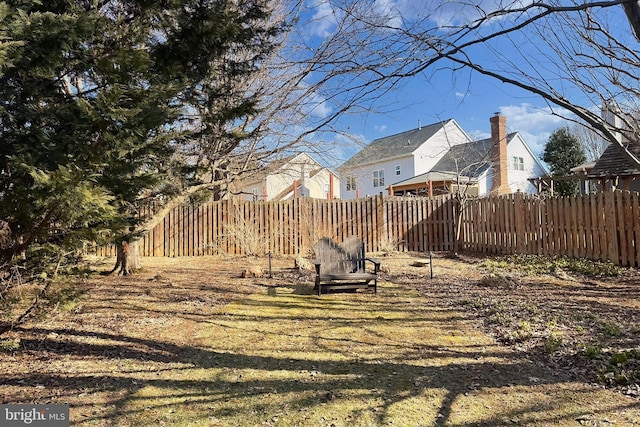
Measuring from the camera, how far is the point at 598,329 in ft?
13.8

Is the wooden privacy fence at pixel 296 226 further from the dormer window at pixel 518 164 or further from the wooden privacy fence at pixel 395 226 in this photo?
the dormer window at pixel 518 164

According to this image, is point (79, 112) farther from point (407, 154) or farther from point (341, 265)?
point (407, 154)

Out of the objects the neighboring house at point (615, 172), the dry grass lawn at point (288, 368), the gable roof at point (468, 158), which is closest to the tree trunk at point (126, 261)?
the dry grass lawn at point (288, 368)

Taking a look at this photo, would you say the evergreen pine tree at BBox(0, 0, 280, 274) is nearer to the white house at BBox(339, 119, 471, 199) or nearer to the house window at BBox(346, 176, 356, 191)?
the house window at BBox(346, 176, 356, 191)

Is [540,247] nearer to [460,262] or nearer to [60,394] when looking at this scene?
[460,262]

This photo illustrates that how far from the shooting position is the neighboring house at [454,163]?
22297 mm

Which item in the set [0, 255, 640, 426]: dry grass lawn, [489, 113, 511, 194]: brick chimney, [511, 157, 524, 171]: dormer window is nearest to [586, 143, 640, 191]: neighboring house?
[489, 113, 511, 194]: brick chimney

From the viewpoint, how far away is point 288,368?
11.1 ft

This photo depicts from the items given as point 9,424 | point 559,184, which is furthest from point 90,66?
point 559,184

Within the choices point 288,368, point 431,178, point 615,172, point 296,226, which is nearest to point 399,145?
point 431,178

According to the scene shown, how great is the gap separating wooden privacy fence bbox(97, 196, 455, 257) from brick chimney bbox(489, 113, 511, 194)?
34.9 ft

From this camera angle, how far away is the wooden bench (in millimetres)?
6246

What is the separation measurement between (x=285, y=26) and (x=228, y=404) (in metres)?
5.49

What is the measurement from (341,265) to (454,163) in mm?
19319
